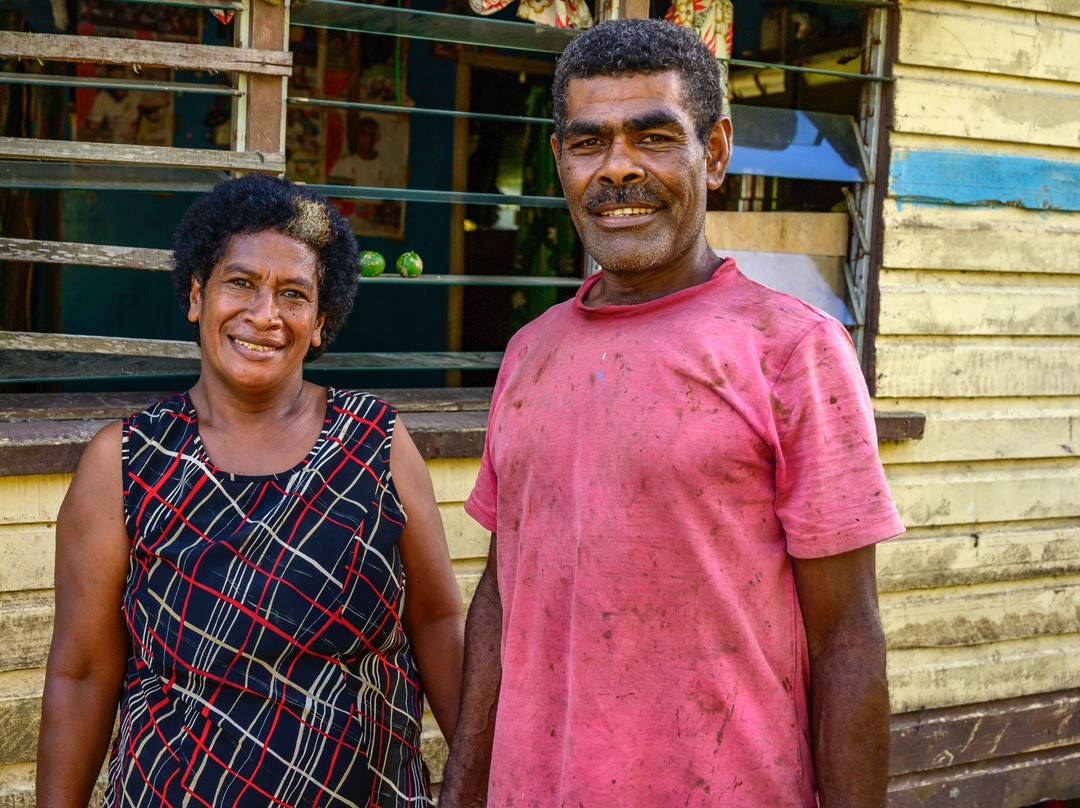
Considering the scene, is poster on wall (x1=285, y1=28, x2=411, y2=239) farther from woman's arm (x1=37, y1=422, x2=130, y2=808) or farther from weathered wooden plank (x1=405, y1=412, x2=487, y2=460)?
woman's arm (x1=37, y1=422, x2=130, y2=808)

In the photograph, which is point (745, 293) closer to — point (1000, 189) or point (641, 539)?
point (641, 539)

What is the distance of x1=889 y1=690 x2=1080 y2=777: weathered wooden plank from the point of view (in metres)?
4.25

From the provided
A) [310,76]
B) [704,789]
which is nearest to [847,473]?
[704,789]

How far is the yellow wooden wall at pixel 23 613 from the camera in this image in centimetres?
308

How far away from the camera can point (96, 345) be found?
10.6 feet

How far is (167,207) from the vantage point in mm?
5652

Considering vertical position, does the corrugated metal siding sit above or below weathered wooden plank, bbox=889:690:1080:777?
above

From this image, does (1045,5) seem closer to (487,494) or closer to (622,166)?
(622,166)

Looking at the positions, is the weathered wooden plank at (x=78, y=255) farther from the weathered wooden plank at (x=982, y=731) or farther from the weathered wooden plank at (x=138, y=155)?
Answer: the weathered wooden plank at (x=982, y=731)

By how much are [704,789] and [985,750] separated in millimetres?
3298

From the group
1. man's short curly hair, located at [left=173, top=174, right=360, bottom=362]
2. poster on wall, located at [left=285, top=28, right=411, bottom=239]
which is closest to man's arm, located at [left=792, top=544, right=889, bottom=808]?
man's short curly hair, located at [left=173, top=174, right=360, bottom=362]

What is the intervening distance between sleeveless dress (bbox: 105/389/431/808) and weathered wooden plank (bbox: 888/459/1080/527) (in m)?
2.56

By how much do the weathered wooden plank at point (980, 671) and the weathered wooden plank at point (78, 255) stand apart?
116 inches

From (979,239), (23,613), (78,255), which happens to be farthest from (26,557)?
(979,239)
